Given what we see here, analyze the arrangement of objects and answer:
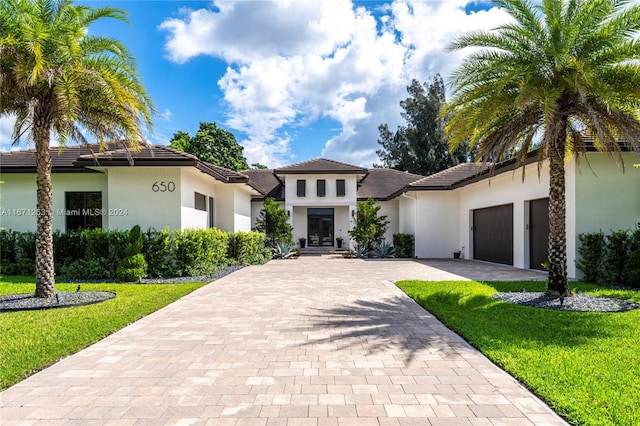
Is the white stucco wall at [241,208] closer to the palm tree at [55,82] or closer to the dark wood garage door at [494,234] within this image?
the palm tree at [55,82]

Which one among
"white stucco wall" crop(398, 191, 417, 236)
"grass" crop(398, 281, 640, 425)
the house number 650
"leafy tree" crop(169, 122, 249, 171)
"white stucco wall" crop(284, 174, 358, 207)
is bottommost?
"grass" crop(398, 281, 640, 425)

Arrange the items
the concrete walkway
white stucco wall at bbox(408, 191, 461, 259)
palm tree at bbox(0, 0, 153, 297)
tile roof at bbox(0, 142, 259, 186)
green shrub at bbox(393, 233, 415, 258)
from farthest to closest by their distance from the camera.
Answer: green shrub at bbox(393, 233, 415, 258) < white stucco wall at bbox(408, 191, 461, 259) < tile roof at bbox(0, 142, 259, 186) < palm tree at bbox(0, 0, 153, 297) < the concrete walkway

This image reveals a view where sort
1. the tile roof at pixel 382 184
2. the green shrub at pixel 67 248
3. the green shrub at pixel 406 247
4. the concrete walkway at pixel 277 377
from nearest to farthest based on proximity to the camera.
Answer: the concrete walkway at pixel 277 377
the green shrub at pixel 67 248
the green shrub at pixel 406 247
the tile roof at pixel 382 184

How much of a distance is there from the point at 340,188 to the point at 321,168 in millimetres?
1938

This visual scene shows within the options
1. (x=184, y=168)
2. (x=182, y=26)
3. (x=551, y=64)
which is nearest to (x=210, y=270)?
(x=184, y=168)

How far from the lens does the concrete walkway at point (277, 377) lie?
11.6 feet

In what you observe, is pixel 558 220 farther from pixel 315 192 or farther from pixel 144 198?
pixel 315 192

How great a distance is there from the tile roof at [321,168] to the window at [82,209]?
482 inches

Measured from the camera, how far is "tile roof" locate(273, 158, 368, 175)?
2522 cm

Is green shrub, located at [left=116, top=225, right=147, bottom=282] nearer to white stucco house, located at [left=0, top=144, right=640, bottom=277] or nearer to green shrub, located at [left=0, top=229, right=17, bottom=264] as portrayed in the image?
white stucco house, located at [left=0, top=144, right=640, bottom=277]

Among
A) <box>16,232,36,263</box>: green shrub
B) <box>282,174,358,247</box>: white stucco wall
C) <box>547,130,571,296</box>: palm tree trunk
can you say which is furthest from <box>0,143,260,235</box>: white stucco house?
<box>547,130,571,296</box>: palm tree trunk

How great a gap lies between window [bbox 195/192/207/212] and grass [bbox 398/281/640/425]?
10317 mm

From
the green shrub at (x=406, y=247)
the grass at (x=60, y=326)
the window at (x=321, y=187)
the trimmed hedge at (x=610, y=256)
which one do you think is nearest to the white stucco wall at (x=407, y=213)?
the green shrub at (x=406, y=247)

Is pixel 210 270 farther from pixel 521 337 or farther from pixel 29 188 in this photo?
pixel 521 337
